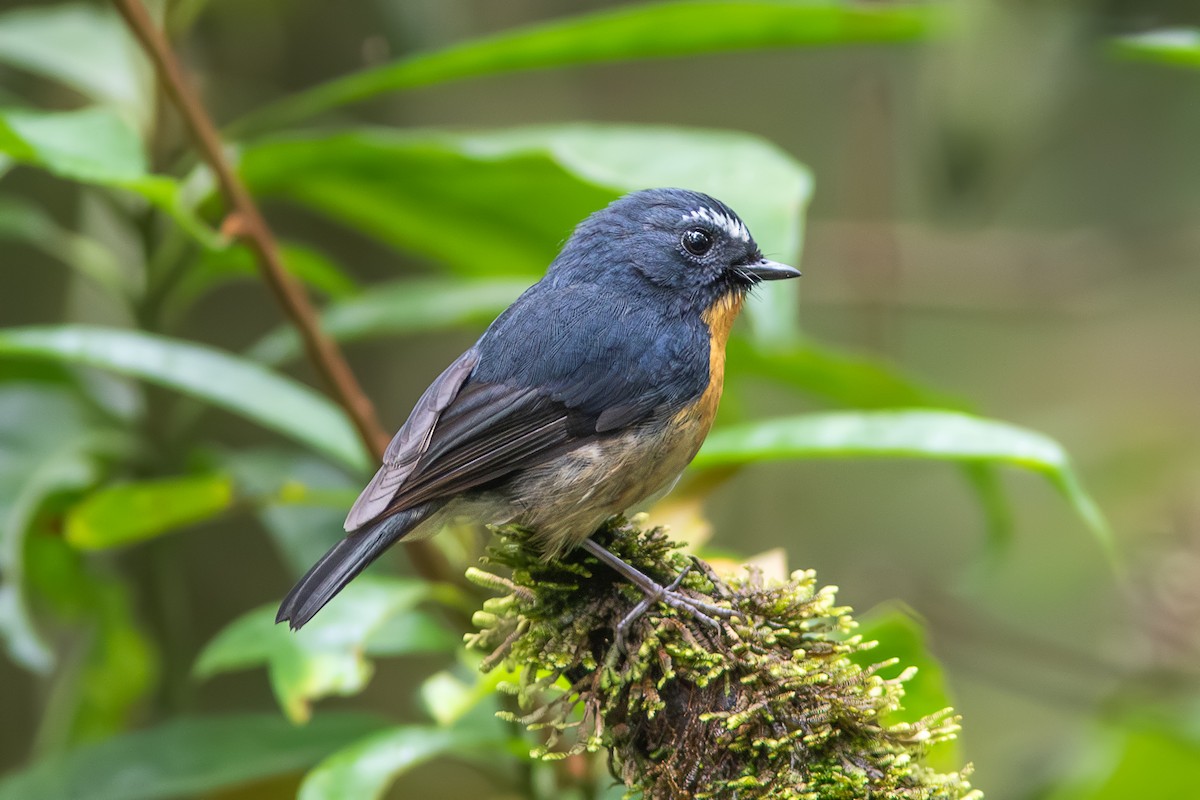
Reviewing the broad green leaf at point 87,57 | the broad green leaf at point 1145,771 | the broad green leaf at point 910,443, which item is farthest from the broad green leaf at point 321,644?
the broad green leaf at point 1145,771

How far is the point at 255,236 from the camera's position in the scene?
8.18ft

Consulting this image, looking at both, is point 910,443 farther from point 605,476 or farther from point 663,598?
point 663,598

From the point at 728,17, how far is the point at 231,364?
1437 millimetres

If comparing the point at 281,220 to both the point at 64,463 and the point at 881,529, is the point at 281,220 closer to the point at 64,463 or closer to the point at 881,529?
the point at 64,463

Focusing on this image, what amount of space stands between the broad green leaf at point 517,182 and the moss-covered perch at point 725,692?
0.86m

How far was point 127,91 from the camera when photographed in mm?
3275

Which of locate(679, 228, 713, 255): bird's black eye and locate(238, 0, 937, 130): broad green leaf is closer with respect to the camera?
locate(679, 228, 713, 255): bird's black eye

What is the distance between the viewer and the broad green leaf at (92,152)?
88.4 inches

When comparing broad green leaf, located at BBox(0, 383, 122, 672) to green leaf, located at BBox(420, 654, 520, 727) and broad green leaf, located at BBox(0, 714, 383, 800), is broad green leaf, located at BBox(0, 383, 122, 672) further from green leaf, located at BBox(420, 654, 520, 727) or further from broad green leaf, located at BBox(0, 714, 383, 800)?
green leaf, located at BBox(420, 654, 520, 727)

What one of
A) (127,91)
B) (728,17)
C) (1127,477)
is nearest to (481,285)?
(728,17)

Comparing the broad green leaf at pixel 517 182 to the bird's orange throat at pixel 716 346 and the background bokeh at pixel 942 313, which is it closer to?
the bird's orange throat at pixel 716 346

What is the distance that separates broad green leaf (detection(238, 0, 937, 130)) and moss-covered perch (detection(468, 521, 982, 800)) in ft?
4.91

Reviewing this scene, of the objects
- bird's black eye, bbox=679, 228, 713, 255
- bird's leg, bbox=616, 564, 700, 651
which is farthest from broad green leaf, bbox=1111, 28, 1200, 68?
bird's leg, bbox=616, 564, 700, 651

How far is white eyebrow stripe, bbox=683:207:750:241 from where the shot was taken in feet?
8.46
